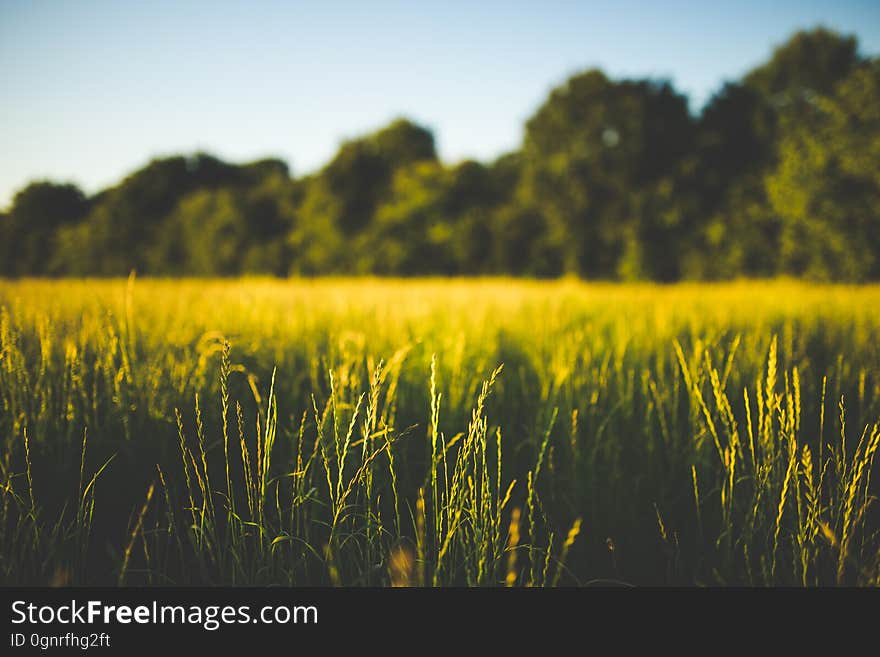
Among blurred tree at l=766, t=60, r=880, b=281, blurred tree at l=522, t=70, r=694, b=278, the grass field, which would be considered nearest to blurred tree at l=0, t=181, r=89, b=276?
the grass field

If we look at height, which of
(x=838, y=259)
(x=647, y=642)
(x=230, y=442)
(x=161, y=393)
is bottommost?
(x=647, y=642)

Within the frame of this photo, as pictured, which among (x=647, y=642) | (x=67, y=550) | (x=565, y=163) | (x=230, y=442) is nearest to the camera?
(x=647, y=642)

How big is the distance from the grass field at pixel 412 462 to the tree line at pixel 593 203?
694cm

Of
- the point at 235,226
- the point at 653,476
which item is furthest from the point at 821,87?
the point at 235,226

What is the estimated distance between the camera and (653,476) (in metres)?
1.78

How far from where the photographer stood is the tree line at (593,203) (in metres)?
12.0

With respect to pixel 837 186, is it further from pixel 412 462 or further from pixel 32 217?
pixel 32 217

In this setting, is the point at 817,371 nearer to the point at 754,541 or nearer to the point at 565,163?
the point at 754,541

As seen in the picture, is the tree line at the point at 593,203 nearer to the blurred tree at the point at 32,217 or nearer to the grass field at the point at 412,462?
the blurred tree at the point at 32,217

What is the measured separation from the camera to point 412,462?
5.65 ft

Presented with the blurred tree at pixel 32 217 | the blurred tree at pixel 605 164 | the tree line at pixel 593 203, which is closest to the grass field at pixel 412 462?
the blurred tree at pixel 32 217

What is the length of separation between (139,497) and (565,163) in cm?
1678

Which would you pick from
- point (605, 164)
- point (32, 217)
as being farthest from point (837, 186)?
point (32, 217)

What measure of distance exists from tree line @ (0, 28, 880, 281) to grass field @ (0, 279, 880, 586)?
6937mm
